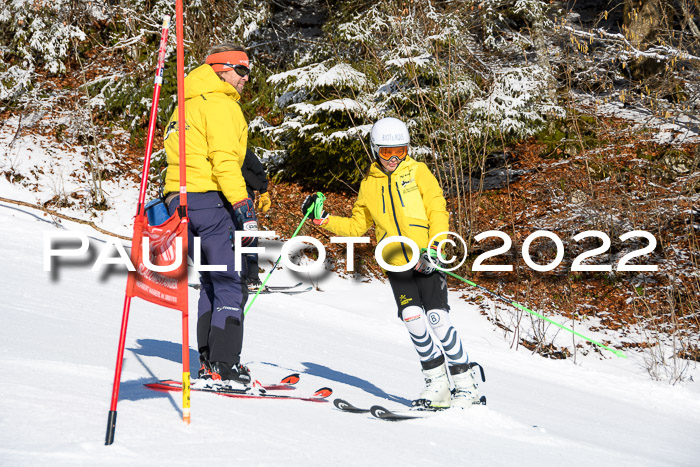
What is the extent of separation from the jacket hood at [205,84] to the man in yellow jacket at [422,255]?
3.56 feet

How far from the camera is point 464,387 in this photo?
4570 mm

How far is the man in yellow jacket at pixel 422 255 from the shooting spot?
15.0 feet

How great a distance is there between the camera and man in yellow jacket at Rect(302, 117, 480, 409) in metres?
4.56

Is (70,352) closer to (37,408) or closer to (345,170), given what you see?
(37,408)

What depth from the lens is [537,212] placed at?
14.3 m

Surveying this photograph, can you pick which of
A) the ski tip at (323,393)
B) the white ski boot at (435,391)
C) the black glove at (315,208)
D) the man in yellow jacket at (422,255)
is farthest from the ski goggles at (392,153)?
the ski tip at (323,393)

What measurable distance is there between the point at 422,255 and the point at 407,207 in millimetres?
364

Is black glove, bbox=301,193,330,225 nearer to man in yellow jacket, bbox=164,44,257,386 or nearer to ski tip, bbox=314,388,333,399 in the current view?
man in yellow jacket, bbox=164,44,257,386

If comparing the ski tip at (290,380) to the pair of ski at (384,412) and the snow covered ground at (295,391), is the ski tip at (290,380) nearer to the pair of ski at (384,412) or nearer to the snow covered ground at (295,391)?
the snow covered ground at (295,391)

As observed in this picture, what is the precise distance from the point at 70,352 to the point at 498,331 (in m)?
7.40

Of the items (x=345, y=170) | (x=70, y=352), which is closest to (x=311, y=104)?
(x=345, y=170)

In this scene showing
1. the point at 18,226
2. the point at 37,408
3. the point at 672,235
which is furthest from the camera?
the point at 672,235

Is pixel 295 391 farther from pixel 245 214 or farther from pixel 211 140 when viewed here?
pixel 211 140

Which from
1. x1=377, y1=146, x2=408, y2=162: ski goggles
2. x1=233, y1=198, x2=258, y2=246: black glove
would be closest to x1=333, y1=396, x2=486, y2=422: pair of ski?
x1=233, y1=198, x2=258, y2=246: black glove
